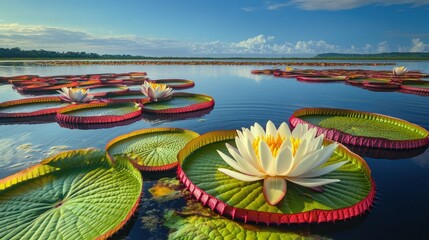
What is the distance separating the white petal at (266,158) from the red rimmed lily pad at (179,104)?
4.23 meters

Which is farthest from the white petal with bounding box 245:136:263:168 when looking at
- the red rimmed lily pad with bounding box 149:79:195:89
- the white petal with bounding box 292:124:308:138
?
the red rimmed lily pad with bounding box 149:79:195:89

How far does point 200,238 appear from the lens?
1.74 meters

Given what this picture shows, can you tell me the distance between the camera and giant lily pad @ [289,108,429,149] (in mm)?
3482

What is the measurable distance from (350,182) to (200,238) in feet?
4.78

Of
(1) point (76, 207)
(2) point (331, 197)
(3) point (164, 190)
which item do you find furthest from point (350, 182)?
(1) point (76, 207)

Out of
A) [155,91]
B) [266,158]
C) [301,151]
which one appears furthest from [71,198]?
[155,91]

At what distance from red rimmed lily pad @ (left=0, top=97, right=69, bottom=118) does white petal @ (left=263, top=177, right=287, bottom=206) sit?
595cm

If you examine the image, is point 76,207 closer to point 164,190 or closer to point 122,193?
point 122,193

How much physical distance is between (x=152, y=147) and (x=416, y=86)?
10990mm

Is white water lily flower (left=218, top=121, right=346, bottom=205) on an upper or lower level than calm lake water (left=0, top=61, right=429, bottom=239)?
upper

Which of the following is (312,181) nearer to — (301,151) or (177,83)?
(301,151)

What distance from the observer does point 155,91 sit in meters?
6.45

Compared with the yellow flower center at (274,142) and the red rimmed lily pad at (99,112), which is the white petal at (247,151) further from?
the red rimmed lily pad at (99,112)

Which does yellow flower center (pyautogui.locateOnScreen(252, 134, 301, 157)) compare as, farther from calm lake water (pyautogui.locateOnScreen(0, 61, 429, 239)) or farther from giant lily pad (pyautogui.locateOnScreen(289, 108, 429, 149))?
giant lily pad (pyautogui.locateOnScreen(289, 108, 429, 149))
